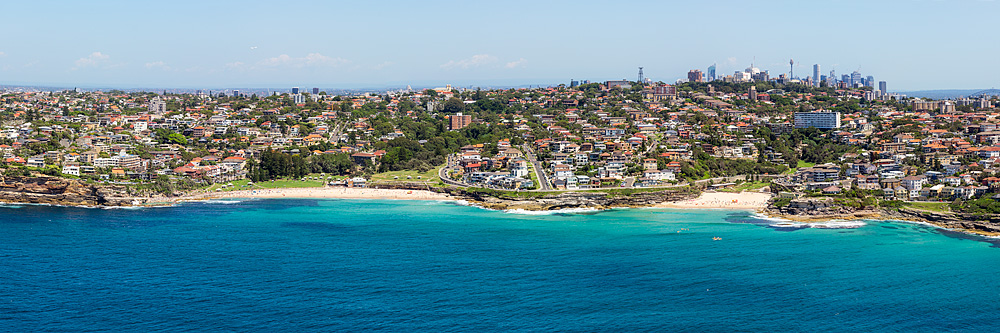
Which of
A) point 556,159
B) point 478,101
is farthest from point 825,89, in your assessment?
point 556,159

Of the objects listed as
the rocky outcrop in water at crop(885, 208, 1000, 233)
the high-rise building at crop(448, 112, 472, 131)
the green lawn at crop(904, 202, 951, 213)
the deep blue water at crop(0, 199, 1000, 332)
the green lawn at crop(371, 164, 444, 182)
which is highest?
the high-rise building at crop(448, 112, 472, 131)

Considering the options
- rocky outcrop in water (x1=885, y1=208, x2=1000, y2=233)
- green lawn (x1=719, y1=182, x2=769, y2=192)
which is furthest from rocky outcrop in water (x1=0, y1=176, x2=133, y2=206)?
rocky outcrop in water (x1=885, y1=208, x2=1000, y2=233)

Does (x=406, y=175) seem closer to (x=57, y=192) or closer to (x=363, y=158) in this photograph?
(x=363, y=158)

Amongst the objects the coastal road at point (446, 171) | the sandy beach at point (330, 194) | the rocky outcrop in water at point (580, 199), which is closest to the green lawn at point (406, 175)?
the coastal road at point (446, 171)

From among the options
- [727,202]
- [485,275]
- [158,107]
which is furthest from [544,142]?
[158,107]

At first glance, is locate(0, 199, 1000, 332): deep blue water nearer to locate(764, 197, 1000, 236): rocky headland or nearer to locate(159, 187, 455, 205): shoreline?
locate(764, 197, 1000, 236): rocky headland

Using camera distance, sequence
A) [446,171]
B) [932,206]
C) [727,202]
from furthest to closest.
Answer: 1. [446,171]
2. [727,202]
3. [932,206]

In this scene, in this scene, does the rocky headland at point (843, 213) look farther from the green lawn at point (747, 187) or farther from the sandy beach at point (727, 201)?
the green lawn at point (747, 187)

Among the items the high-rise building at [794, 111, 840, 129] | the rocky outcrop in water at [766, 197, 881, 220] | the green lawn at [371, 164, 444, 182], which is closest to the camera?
the rocky outcrop in water at [766, 197, 881, 220]
